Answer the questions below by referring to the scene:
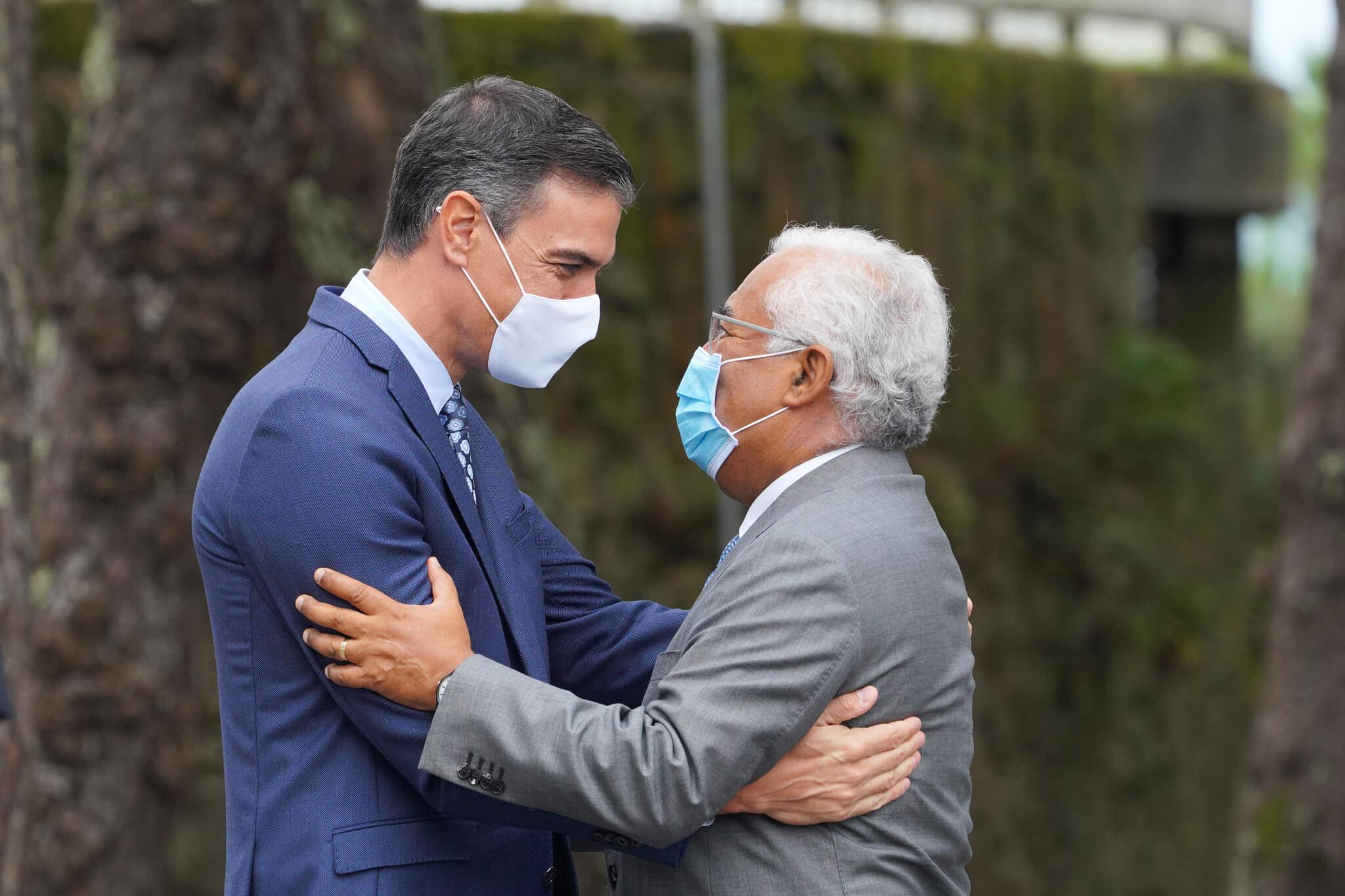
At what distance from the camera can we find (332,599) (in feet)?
7.22

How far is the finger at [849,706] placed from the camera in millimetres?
2332

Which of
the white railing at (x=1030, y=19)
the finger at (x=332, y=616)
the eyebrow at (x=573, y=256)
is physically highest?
the white railing at (x=1030, y=19)

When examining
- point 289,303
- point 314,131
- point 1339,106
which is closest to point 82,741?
point 289,303

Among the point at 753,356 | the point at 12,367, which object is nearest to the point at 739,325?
the point at 753,356

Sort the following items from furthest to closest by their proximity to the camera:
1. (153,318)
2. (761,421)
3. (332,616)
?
1. (153,318)
2. (761,421)
3. (332,616)

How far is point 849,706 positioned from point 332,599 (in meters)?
0.77

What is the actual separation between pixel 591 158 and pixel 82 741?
280 cm

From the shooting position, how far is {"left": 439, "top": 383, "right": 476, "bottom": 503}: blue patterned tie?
2553 mm

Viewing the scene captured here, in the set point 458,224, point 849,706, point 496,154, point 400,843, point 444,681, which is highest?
point 496,154

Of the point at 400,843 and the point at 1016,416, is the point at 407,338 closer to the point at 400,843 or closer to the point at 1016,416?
the point at 400,843

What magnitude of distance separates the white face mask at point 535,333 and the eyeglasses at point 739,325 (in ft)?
0.66

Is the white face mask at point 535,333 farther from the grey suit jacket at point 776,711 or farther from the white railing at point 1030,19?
the white railing at point 1030,19

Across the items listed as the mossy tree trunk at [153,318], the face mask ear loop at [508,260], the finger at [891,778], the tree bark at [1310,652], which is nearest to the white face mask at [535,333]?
the face mask ear loop at [508,260]

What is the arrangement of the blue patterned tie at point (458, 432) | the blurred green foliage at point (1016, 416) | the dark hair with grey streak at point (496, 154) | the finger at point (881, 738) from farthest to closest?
the blurred green foliage at point (1016, 416) < the blue patterned tie at point (458, 432) < the dark hair with grey streak at point (496, 154) < the finger at point (881, 738)
